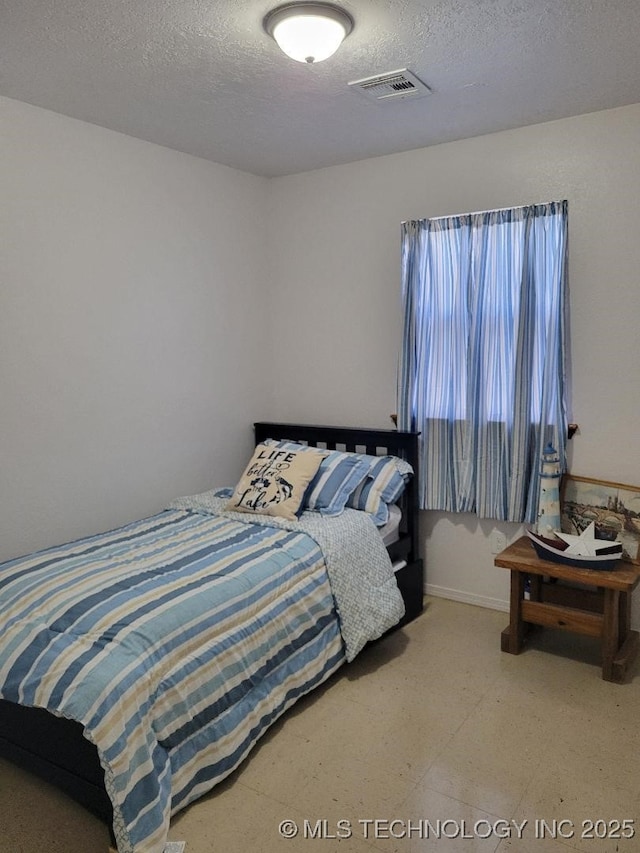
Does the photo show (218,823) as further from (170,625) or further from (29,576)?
(29,576)

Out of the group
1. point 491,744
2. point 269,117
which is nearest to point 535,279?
point 269,117

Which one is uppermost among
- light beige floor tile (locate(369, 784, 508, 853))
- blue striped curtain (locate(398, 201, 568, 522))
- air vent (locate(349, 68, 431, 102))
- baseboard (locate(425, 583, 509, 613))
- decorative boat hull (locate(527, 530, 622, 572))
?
air vent (locate(349, 68, 431, 102))

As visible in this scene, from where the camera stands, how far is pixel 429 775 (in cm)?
214

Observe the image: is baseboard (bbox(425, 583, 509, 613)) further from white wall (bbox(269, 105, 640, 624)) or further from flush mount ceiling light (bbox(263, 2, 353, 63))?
flush mount ceiling light (bbox(263, 2, 353, 63))

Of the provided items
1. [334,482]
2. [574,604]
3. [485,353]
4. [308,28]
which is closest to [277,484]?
[334,482]

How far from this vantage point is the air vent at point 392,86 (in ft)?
8.14

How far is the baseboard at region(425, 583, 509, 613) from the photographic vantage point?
3.47 metres

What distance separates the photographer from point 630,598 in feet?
10.00

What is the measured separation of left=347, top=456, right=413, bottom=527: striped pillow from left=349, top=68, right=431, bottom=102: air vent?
5.60ft

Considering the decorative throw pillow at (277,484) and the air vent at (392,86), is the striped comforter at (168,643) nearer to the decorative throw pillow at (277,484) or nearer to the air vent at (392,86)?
the decorative throw pillow at (277,484)

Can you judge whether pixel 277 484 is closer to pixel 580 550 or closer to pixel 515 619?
pixel 515 619

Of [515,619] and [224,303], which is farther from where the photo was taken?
[224,303]

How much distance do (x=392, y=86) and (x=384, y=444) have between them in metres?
1.77

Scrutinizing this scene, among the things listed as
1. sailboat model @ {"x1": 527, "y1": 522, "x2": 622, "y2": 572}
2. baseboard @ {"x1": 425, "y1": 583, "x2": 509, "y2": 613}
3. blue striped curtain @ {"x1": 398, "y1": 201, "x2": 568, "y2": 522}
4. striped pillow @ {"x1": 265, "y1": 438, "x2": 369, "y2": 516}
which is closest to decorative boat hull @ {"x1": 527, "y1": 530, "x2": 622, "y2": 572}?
sailboat model @ {"x1": 527, "y1": 522, "x2": 622, "y2": 572}
